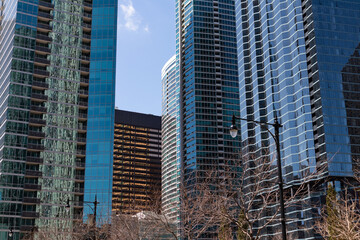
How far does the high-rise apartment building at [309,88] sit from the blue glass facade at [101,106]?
178 feet

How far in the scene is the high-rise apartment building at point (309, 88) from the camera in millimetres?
143125

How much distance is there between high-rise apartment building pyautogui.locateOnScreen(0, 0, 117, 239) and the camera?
10944cm

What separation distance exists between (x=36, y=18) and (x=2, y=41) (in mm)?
14735

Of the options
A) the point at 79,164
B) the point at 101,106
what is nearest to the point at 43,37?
the point at 101,106

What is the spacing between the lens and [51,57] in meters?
121

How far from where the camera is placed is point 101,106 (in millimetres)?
117500

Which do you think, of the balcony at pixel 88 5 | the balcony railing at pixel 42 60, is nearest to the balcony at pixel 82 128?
the balcony railing at pixel 42 60

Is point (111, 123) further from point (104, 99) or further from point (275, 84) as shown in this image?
point (275, 84)

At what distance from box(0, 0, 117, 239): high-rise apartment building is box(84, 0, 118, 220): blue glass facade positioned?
0.25m

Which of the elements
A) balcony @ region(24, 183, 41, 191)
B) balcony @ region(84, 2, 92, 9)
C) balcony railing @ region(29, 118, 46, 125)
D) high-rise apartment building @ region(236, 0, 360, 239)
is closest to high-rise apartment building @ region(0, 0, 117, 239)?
balcony @ region(24, 183, 41, 191)

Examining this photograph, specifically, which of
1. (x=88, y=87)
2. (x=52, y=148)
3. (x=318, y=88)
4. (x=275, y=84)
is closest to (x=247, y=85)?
(x=275, y=84)

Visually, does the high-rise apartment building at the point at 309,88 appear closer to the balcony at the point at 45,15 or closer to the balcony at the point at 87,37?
the balcony at the point at 87,37

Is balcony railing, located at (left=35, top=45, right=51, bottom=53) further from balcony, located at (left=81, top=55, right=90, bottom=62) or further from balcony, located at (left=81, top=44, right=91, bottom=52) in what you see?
balcony, located at (left=81, top=44, right=91, bottom=52)

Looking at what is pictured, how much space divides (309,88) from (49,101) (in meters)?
77.7
